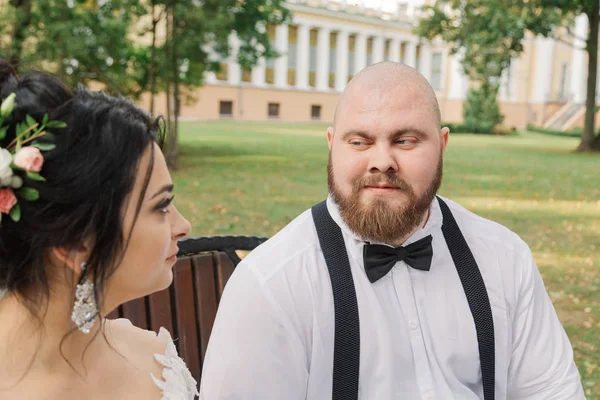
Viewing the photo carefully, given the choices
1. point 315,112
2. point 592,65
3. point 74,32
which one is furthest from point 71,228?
point 315,112

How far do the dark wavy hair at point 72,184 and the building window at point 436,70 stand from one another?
236ft

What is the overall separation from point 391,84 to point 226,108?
2225 inches

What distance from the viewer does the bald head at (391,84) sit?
9.00ft

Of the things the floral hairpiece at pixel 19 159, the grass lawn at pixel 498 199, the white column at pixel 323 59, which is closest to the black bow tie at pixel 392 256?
the floral hairpiece at pixel 19 159

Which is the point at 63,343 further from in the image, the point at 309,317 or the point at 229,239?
the point at 229,239

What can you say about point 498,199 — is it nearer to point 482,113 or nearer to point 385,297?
point 385,297

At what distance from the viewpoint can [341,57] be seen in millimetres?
69562

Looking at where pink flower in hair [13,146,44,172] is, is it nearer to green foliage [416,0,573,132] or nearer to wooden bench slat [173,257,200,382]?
wooden bench slat [173,257,200,382]

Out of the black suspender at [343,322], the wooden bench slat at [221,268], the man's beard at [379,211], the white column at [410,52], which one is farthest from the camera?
the white column at [410,52]

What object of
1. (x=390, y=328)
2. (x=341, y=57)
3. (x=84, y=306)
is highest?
(x=341, y=57)

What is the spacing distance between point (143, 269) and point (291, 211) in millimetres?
9494

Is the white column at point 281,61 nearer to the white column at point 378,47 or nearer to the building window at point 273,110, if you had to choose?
the building window at point 273,110

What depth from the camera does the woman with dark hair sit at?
1823 millimetres

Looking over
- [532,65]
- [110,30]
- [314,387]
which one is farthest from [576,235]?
[532,65]
